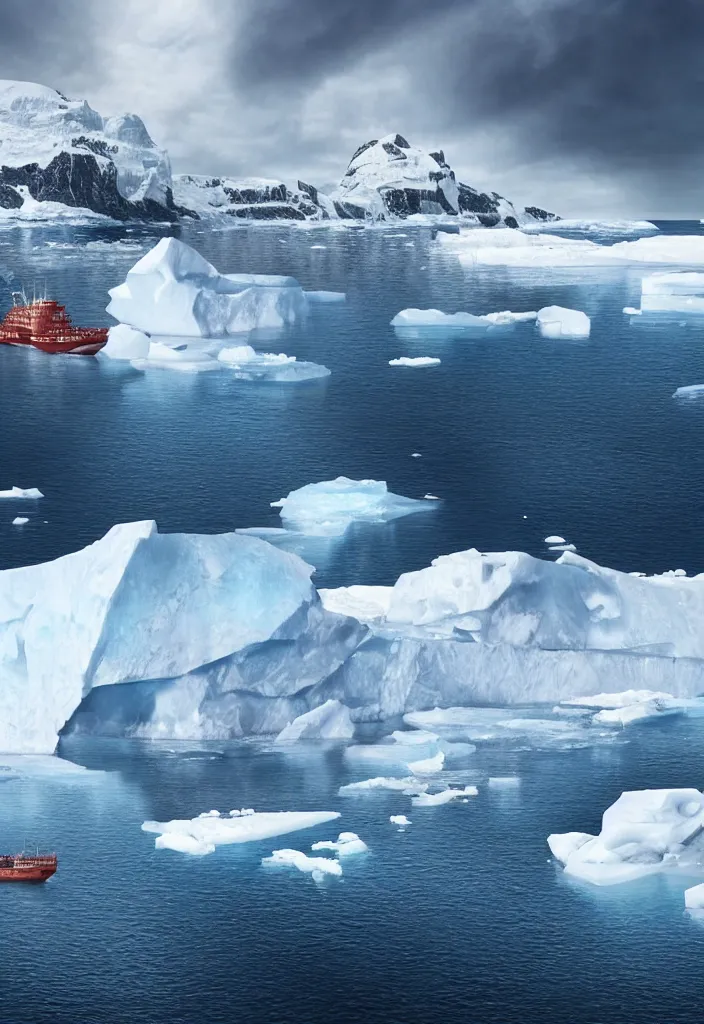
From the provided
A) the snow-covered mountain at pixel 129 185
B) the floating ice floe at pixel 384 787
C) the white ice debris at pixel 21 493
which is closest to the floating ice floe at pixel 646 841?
the floating ice floe at pixel 384 787

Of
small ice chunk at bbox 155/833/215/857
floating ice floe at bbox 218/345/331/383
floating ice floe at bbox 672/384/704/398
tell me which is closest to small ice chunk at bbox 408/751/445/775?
small ice chunk at bbox 155/833/215/857

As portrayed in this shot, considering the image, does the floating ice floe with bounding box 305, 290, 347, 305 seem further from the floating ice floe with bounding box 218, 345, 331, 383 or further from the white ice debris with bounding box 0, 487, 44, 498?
the white ice debris with bounding box 0, 487, 44, 498

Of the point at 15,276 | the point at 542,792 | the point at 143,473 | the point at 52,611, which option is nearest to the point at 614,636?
the point at 542,792

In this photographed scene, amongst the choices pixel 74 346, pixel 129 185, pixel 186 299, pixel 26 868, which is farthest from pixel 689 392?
pixel 129 185

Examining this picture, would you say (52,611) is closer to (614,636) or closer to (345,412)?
(614,636)

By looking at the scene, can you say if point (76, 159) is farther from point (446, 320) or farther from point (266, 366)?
point (266, 366)

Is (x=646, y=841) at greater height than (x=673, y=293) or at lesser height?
lesser
